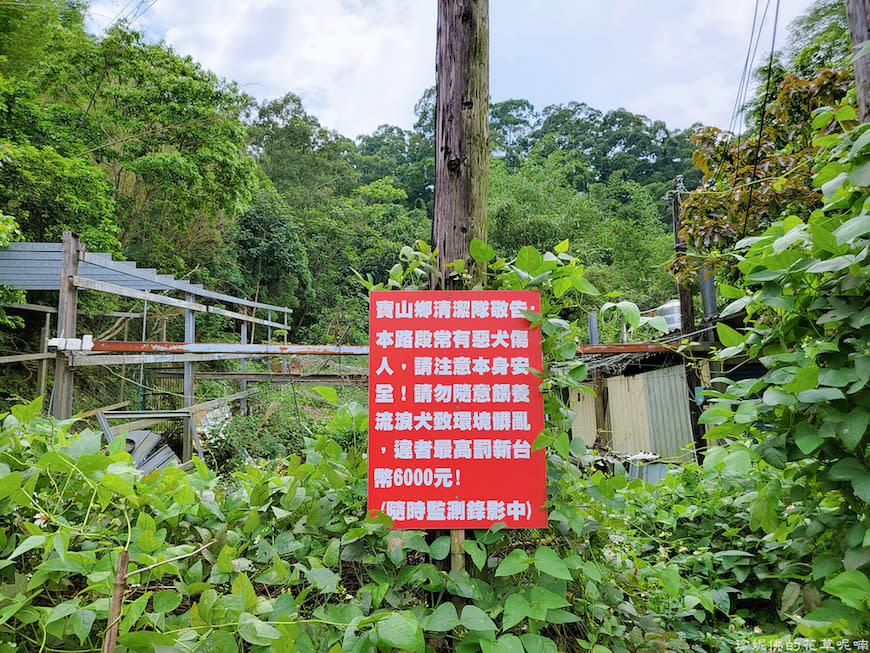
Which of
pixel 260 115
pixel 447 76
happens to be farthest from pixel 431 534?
pixel 260 115

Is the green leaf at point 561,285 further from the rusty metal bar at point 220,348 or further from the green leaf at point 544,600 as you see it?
the rusty metal bar at point 220,348

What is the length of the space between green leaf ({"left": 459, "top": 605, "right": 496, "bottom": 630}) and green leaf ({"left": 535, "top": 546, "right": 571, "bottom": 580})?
175 millimetres

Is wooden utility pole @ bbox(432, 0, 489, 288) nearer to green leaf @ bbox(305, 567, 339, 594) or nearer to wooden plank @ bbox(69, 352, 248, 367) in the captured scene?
green leaf @ bbox(305, 567, 339, 594)

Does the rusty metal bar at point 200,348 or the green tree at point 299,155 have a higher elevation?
the green tree at point 299,155

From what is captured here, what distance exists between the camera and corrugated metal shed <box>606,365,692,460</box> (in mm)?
7109

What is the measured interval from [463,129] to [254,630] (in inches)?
59.2

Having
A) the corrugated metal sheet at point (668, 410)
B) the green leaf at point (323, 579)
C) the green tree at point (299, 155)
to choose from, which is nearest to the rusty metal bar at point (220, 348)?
the green leaf at point (323, 579)

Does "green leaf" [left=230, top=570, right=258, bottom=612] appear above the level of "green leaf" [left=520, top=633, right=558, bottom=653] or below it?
above

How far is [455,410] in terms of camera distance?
1.43m

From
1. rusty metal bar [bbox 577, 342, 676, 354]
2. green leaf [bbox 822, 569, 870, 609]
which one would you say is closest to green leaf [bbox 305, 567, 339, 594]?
green leaf [bbox 822, 569, 870, 609]

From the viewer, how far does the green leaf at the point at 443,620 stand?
1154 millimetres

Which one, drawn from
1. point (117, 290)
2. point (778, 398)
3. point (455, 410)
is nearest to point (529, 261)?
point (455, 410)

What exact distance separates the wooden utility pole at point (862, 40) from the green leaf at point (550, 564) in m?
1.53

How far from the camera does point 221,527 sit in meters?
1.33
